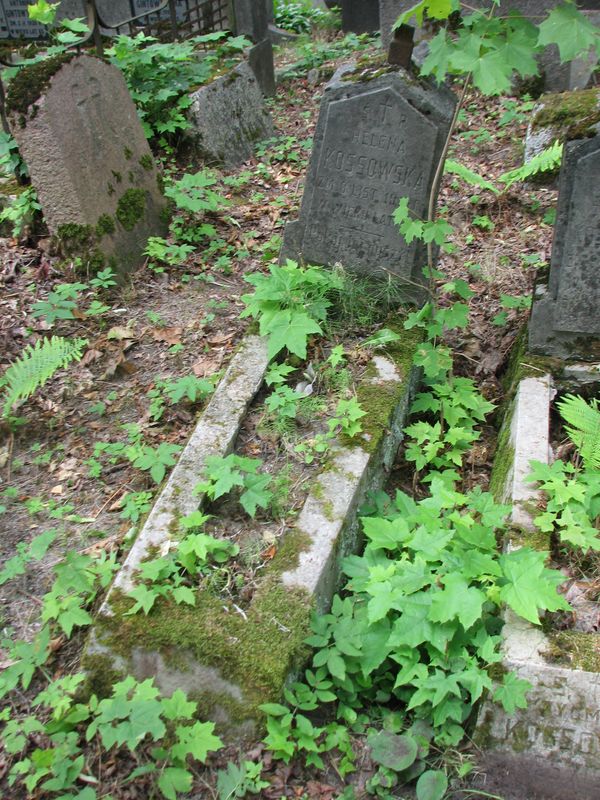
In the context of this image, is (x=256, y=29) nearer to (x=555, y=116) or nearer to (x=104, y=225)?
(x=555, y=116)

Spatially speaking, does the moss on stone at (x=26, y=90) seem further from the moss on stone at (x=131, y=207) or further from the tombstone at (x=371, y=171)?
the tombstone at (x=371, y=171)

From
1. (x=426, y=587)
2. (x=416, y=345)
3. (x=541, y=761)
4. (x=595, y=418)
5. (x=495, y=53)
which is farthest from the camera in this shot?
(x=416, y=345)

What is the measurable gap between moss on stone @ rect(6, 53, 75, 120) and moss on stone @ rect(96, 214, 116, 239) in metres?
0.74

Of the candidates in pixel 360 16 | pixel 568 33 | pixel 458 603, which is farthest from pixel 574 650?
pixel 360 16

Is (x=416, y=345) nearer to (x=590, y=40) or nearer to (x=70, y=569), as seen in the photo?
(x=590, y=40)

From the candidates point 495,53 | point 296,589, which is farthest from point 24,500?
point 495,53

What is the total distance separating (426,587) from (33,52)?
15.8 ft

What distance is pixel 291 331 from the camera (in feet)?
12.1

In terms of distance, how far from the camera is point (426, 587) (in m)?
2.69

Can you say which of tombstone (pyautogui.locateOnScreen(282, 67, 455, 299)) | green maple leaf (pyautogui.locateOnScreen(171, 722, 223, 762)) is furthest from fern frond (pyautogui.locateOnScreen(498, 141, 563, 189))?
green maple leaf (pyautogui.locateOnScreen(171, 722, 223, 762))

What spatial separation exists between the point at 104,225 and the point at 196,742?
11.6 ft

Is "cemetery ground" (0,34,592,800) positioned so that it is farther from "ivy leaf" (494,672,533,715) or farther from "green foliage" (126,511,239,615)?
"ivy leaf" (494,672,533,715)

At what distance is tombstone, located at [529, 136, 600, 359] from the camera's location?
3.45 meters

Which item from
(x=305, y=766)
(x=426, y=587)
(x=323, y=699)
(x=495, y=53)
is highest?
(x=495, y=53)
